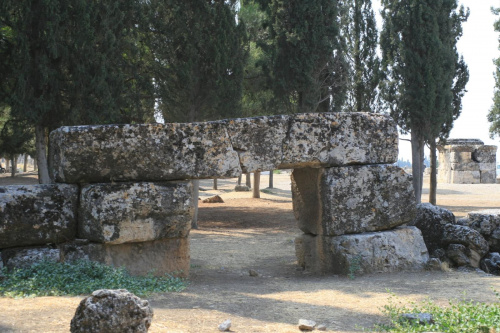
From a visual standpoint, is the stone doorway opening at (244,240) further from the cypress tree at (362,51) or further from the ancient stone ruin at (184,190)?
the cypress tree at (362,51)

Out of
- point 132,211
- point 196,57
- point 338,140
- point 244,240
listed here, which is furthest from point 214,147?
point 196,57

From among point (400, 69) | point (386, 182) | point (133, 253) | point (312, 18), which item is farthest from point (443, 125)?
point (133, 253)

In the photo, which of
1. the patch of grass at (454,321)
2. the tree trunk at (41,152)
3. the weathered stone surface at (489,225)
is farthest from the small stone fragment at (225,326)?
the tree trunk at (41,152)

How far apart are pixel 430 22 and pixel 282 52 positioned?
487 cm

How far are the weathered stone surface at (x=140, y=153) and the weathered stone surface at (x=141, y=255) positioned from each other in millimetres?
892

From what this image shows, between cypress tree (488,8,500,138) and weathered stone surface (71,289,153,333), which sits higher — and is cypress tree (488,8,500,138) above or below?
above

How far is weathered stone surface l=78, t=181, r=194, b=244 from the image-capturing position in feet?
23.0

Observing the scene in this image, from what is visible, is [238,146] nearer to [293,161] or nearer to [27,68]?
[293,161]

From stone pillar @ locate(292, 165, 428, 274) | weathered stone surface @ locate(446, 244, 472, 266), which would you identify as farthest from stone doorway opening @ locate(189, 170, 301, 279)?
weathered stone surface @ locate(446, 244, 472, 266)

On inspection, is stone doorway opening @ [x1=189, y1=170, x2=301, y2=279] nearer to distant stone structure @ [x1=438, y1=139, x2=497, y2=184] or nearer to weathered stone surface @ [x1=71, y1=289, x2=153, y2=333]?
weathered stone surface @ [x1=71, y1=289, x2=153, y2=333]

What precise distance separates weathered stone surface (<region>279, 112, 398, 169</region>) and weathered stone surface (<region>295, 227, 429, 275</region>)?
1139 mm

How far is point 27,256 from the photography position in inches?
268

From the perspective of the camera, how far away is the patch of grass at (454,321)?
448cm

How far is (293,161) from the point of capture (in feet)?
25.5
